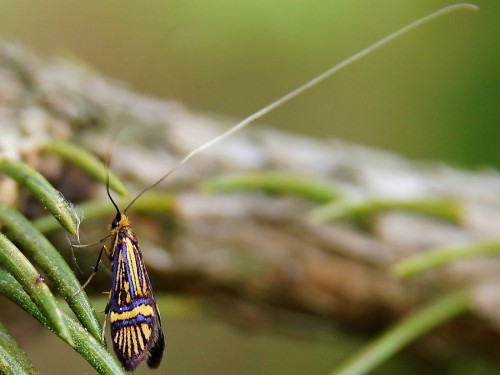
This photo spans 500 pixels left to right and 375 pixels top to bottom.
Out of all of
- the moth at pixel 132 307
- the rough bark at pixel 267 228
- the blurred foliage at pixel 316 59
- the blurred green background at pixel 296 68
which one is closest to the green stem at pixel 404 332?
the rough bark at pixel 267 228

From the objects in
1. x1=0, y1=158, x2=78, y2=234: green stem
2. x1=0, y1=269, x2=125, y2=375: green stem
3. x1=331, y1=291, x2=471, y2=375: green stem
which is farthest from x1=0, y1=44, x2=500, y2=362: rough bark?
x1=0, y1=269, x2=125, y2=375: green stem

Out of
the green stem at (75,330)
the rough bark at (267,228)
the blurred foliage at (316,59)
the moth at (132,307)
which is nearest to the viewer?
the green stem at (75,330)

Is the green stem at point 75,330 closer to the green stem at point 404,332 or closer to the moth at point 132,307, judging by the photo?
the moth at point 132,307

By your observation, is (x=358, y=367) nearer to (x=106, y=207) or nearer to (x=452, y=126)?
→ (x=106, y=207)

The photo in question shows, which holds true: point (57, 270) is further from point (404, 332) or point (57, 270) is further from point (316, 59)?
point (316, 59)

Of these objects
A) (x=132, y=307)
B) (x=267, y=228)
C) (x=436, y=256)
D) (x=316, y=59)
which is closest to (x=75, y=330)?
(x=132, y=307)

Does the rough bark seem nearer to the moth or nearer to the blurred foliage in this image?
the moth
